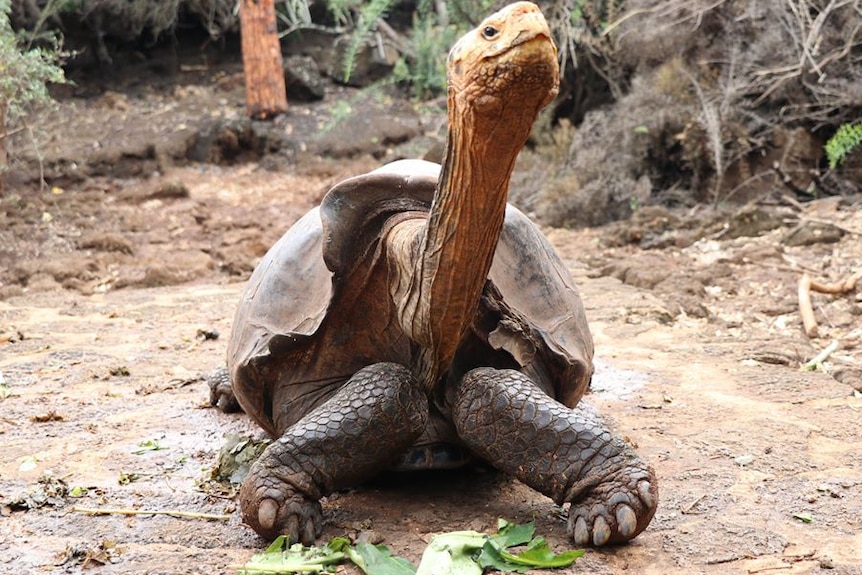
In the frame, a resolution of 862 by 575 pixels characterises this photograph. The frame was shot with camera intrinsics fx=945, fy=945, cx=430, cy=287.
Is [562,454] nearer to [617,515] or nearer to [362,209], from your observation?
[617,515]

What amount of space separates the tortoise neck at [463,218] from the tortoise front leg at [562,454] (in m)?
0.17

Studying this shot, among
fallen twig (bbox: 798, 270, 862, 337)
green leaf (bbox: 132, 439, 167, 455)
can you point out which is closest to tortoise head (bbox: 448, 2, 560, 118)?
green leaf (bbox: 132, 439, 167, 455)

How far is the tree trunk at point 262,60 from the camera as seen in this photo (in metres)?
9.91

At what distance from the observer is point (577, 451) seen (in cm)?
218

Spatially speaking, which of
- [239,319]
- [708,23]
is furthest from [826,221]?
[239,319]

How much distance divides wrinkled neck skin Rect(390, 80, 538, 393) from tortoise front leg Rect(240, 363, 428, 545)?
0.39 feet

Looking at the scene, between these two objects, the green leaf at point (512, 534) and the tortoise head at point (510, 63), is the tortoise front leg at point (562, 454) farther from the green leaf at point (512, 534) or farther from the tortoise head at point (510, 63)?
the tortoise head at point (510, 63)

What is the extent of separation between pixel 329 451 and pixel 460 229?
68 centimetres

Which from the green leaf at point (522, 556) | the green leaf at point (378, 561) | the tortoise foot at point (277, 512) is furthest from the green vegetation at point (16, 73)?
the green leaf at point (522, 556)

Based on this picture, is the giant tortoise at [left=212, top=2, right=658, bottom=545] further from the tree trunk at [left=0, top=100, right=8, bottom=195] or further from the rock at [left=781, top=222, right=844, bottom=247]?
the tree trunk at [left=0, top=100, right=8, bottom=195]

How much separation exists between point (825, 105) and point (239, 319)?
18.3 ft

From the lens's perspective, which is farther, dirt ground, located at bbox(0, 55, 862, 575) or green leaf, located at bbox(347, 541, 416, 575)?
dirt ground, located at bbox(0, 55, 862, 575)

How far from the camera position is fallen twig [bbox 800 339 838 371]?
3.86 m

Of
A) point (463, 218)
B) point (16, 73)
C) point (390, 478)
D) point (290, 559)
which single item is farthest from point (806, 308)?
point (16, 73)
